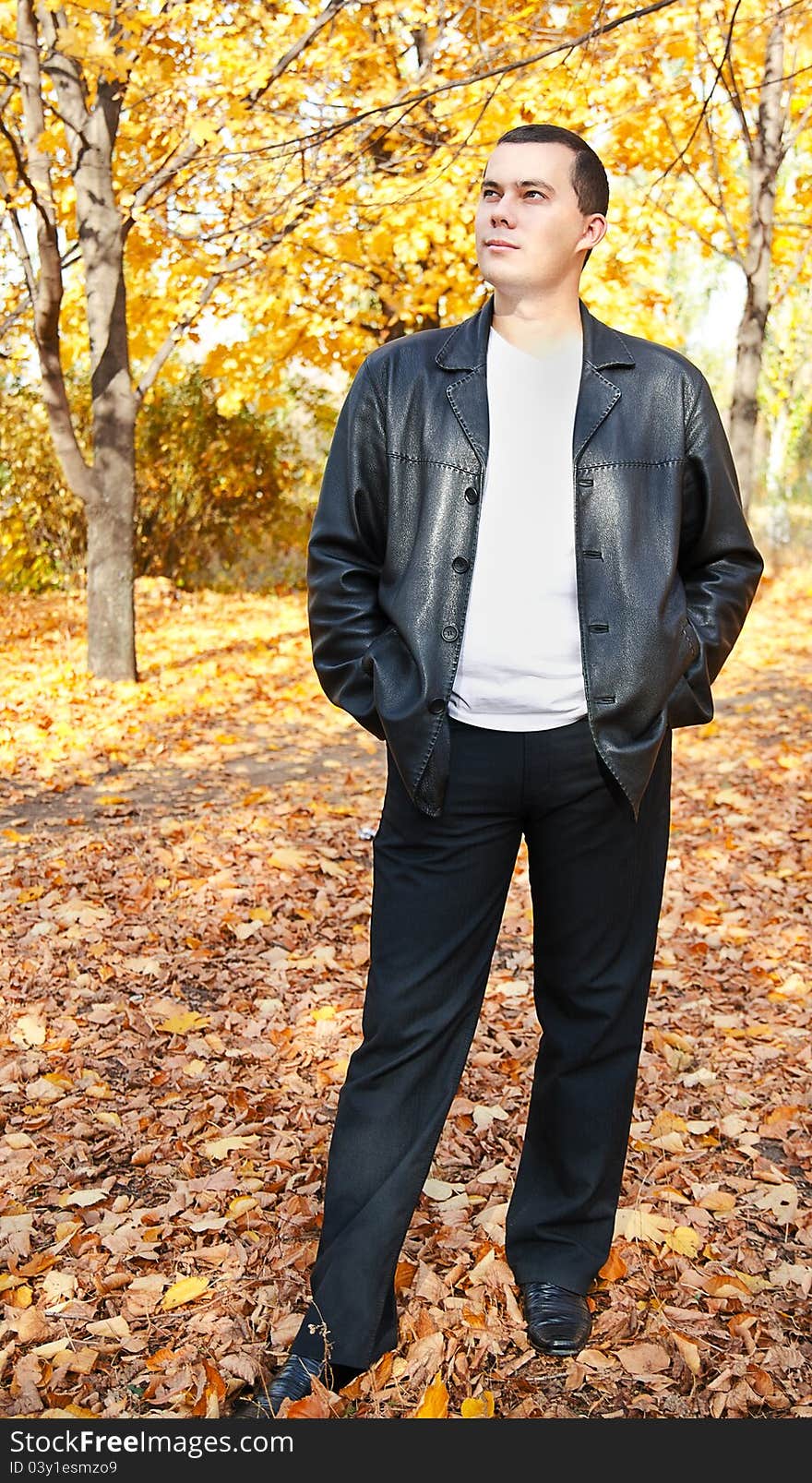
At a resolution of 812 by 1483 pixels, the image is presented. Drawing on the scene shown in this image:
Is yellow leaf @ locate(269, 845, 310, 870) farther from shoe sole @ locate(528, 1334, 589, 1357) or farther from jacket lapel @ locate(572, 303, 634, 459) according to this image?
jacket lapel @ locate(572, 303, 634, 459)

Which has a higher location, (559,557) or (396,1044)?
(559,557)

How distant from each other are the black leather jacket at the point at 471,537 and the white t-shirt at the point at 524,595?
0.03 metres

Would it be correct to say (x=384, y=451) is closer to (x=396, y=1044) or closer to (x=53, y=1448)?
(x=396, y=1044)

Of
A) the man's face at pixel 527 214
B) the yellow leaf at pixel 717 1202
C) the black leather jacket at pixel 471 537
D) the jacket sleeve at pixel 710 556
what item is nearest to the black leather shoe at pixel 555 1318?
the yellow leaf at pixel 717 1202

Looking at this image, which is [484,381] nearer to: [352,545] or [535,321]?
[535,321]

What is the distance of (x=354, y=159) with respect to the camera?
5.47m

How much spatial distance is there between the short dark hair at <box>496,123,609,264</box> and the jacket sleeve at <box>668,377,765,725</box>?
1.22 ft

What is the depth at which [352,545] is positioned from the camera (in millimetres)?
2359

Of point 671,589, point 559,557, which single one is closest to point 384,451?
point 559,557

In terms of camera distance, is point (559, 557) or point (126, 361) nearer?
point (559, 557)

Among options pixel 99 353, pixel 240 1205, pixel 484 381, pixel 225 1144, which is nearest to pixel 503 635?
pixel 484 381

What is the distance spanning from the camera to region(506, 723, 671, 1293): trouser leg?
2.39m

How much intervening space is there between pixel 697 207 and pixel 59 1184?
1171 cm

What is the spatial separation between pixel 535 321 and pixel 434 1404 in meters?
1.92
